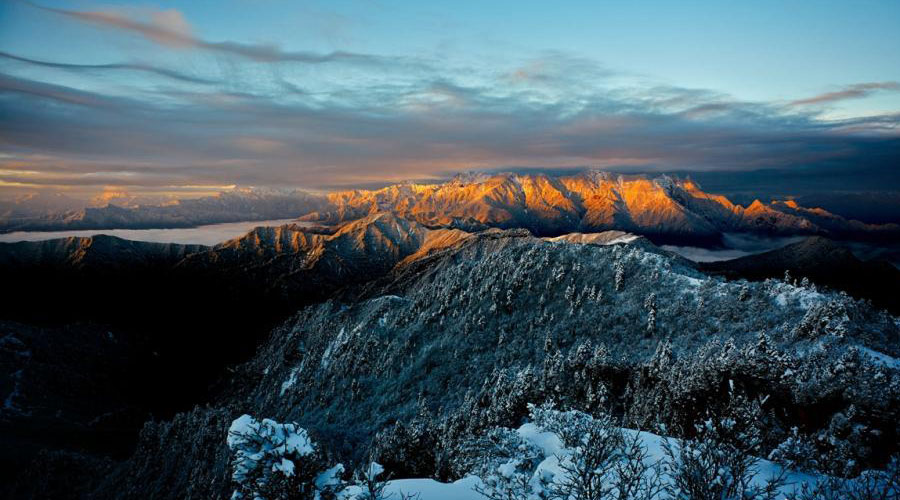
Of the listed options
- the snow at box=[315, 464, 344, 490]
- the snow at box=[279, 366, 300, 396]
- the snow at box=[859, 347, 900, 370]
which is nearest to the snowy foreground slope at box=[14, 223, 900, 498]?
the snow at box=[859, 347, 900, 370]

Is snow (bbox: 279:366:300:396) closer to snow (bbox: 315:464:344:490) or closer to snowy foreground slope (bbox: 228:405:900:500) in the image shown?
snowy foreground slope (bbox: 228:405:900:500)

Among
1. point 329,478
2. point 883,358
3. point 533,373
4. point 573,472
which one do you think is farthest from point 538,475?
point 533,373

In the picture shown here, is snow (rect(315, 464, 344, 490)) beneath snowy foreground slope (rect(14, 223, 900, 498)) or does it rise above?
above

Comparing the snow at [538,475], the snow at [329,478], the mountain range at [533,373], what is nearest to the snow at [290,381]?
the mountain range at [533,373]

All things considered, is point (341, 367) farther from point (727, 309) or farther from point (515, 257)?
point (727, 309)

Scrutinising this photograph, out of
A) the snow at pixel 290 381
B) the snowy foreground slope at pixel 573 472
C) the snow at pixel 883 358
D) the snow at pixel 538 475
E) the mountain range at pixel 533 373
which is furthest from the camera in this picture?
the snow at pixel 290 381

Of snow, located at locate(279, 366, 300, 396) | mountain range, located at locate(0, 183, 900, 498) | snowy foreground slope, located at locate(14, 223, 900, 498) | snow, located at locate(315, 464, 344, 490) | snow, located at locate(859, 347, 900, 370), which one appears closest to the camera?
snow, located at locate(315, 464, 344, 490)

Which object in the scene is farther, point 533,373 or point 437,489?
point 533,373

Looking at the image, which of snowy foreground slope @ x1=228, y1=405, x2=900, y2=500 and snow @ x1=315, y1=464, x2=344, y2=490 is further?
snow @ x1=315, y1=464, x2=344, y2=490

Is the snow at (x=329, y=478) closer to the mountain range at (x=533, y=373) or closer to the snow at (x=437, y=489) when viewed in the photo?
the mountain range at (x=533, y=373)

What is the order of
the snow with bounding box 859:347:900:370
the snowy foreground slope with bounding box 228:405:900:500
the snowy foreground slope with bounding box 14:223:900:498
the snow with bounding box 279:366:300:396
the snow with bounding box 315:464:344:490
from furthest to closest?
the snow with bounding box 279:366:300:396 < the snow with bounding box 859:347:900:370 < the snowy foreground slope with bounding box 14:223:900:498 < the snow with bounding box 315:464:344:490 < the snowy foreground slope with bounding box 228:405:900:500

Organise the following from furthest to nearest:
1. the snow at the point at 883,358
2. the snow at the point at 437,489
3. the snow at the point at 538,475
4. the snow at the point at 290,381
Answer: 1. the snow at the point at 290,381
2. the snow at the point at 883,358
3. the snow at the point at 437,489
4. the snow at the point at 538,475

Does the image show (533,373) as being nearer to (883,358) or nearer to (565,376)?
(565,376)

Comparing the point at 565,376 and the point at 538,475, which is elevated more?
the point at 538,475
